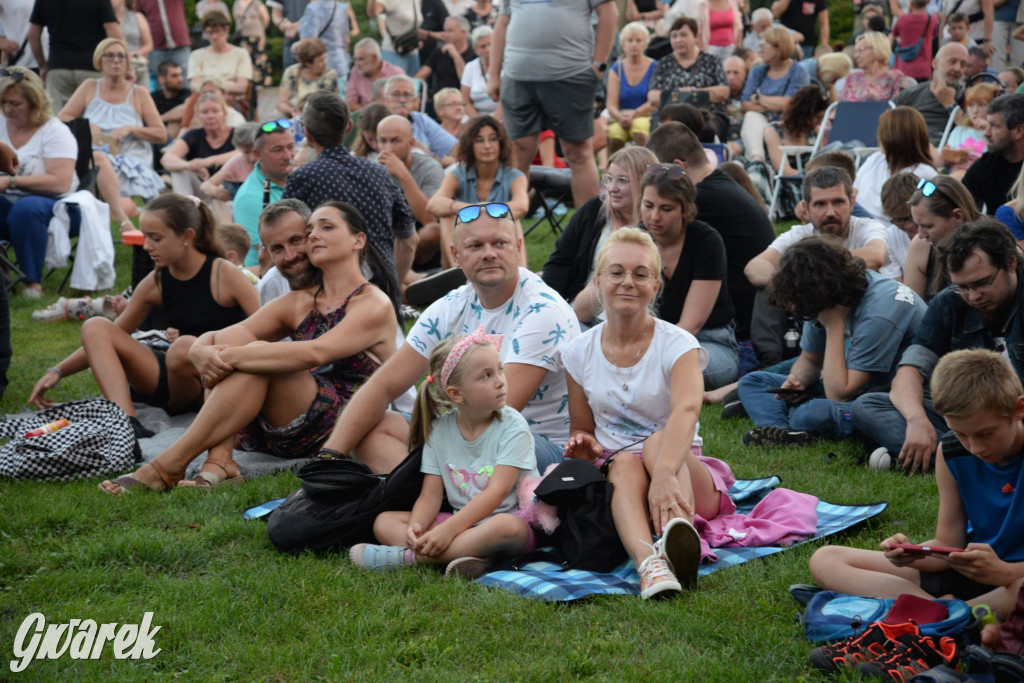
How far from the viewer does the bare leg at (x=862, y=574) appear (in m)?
3.26

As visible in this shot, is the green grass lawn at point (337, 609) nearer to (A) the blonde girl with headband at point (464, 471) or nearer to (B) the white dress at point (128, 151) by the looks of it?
(A) the blonde girl with headband at point (464, 471)

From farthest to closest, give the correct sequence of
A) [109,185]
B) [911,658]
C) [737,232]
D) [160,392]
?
[109,185], [737,232], [160,392], [911,658]

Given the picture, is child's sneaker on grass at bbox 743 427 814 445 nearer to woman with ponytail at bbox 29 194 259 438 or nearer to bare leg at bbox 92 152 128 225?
woman with ponytail at bbox 29 194 259 438

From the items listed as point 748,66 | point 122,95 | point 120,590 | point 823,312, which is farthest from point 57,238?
point 748,66

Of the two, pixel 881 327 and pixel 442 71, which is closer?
pixel 881 327

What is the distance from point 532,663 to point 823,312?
274 centimetres

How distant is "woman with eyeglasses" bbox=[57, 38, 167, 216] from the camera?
11.3 m

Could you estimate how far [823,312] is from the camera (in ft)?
17.1

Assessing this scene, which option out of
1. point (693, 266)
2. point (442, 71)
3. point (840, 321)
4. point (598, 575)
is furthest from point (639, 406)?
point (442, 71)

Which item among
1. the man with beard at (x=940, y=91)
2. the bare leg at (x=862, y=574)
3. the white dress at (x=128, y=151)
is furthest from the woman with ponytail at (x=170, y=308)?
the man with beard at (x=940, y=91)

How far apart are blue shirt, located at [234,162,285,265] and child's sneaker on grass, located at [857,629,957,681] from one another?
6.25 metres

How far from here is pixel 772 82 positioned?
1226cm

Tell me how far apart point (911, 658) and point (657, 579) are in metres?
0.85

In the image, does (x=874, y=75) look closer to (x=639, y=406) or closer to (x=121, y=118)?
(x=121, y=118)
